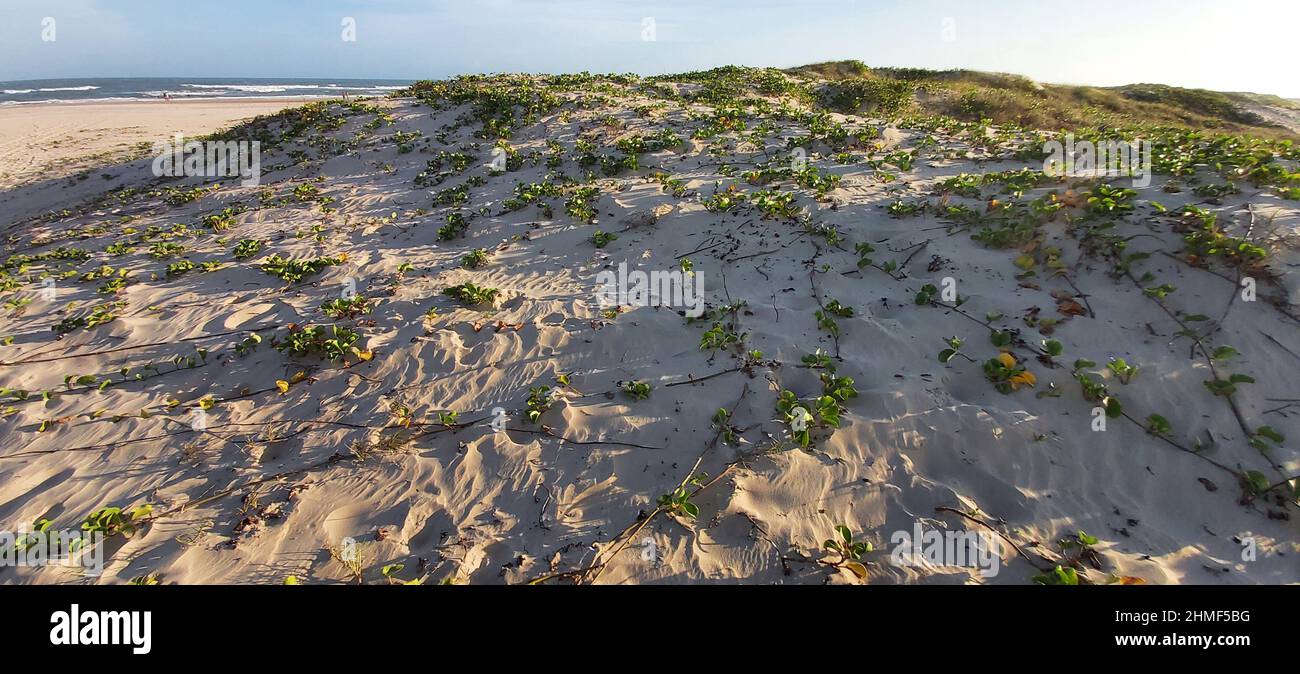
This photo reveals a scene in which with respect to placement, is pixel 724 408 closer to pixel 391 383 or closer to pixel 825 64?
pixel 391 383

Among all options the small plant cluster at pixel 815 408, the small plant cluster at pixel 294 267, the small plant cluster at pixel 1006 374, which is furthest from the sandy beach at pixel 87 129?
the small plant cluster at pixel 1006 374

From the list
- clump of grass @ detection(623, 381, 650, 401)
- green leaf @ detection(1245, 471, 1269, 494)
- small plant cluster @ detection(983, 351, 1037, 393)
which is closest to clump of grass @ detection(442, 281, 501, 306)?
clump of grass @ detection(623, 381, 650, 401)

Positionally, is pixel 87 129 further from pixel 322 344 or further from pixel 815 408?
pixel 815 408

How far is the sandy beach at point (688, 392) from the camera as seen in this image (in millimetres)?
3684

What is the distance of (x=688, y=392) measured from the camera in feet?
16.5

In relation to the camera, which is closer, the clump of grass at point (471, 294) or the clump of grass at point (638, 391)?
the clump of grass at point (638, 391)

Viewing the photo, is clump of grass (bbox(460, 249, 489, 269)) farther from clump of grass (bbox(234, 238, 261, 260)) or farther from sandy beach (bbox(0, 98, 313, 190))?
sandy beach (bbox(0, 98, 313, 190))

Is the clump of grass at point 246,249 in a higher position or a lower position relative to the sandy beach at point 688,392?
higher

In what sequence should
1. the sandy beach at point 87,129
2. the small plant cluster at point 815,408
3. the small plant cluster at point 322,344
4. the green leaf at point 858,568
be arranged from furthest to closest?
the sandy beach at point 87,129 < the small plant cluster at point 322,344 < the small plant cluster at point 815,408 < the green leaf at point 858,568

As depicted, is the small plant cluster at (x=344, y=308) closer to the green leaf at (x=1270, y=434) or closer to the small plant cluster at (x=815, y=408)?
the small plant cluster at (x=815, y=408)

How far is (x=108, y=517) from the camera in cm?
391

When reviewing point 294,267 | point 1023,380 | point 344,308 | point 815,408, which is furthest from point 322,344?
point 1023,380

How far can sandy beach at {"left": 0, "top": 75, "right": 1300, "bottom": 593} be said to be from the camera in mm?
3684
